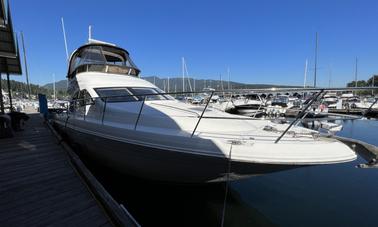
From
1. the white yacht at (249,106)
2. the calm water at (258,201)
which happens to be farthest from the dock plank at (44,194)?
the white yacht at (249,106)

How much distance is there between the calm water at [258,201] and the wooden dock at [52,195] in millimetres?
903

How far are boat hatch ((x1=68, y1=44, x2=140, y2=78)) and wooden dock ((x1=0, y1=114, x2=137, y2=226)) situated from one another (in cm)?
265

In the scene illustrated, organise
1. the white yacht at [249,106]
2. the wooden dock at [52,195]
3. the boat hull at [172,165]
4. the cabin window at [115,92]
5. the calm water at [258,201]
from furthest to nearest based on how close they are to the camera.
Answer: the cabin window at [115,92] < the white yacht at [249,106] < the calm water at [258,201] < the boat hull at [172,165] < the wooden dock at [52,195]

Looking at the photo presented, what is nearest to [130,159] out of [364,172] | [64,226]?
[64,226]

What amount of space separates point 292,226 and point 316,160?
163cm

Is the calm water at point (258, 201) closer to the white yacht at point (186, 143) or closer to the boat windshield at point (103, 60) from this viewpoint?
the white yacht at point (186, 143)

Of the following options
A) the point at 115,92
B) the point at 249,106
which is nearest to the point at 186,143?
the point at 115,92

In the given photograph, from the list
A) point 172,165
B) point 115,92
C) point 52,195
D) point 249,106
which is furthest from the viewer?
point 249,106

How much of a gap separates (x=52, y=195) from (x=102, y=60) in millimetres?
4571

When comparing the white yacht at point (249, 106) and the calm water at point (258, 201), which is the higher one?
the white yacht at point (249, 106)

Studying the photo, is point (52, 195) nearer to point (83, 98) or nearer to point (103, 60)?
point (83, 98)

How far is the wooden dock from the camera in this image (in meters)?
2.90

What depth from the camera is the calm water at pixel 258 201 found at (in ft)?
13.2

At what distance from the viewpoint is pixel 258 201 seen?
479 cm
